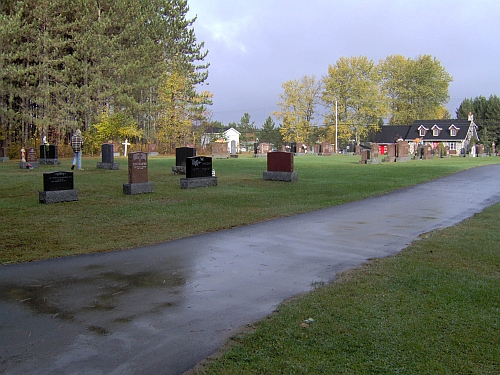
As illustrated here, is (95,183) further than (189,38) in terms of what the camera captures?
No

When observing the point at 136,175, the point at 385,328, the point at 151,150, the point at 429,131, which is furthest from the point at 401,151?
the point at 429,131

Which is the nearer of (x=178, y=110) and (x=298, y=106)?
(x=178, y=110)

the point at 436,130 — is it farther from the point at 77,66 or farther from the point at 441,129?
the point at 77,66

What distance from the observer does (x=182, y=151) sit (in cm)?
2277

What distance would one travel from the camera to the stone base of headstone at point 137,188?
15250 millimetres

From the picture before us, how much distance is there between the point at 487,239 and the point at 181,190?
10372 mm

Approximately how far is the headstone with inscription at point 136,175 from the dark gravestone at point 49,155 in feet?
51.8

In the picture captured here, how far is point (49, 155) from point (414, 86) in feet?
259

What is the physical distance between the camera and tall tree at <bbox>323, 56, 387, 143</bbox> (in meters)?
86.2

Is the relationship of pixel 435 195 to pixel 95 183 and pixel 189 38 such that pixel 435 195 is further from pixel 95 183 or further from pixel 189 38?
pixel 189 38

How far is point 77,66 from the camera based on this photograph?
44.7 m

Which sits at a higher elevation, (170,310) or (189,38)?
(189,38)

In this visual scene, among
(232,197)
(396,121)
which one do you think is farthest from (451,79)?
(232,197)

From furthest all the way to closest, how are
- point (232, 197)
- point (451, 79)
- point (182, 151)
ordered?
point (451, 79) → point (182, 151) → point (232, 197)
